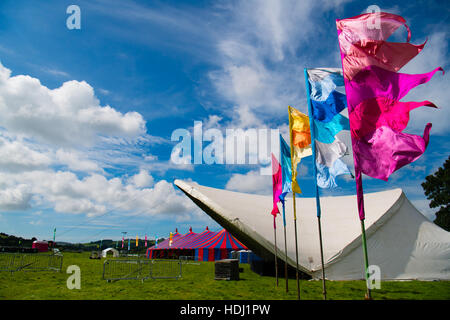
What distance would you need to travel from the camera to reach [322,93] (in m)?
6.32

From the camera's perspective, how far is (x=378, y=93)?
536cm

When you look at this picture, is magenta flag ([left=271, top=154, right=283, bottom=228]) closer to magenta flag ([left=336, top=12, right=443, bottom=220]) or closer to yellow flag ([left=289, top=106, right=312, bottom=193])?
yellow flag ([left=289, top=106, right=312, bottom=193])

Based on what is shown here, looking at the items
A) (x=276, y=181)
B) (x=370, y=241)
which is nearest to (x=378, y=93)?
(x=276, y=181)

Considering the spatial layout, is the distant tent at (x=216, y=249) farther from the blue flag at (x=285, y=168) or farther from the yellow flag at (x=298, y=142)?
the yellow flag at (x=298, y=142)

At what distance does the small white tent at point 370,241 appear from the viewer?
10.0 meters

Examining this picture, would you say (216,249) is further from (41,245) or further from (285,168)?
(41,245)

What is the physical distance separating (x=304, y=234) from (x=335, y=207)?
3.83 metres

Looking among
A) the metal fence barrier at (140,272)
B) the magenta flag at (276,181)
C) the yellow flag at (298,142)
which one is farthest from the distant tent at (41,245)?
the yellow flag at (298,142)

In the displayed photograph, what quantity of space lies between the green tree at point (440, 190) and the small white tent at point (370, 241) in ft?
81.3

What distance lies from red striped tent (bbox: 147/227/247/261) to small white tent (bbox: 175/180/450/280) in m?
14.1

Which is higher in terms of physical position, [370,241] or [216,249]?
[370,241]

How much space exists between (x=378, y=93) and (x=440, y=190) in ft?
114
